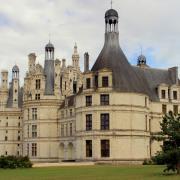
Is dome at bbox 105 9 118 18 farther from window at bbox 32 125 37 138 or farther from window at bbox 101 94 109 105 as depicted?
window at bbox 32 125 37 138

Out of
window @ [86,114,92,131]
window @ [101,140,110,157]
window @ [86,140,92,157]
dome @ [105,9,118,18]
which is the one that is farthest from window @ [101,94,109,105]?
dome @ [105,9,118,18]

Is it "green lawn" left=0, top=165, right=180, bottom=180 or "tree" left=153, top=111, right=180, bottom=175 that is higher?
"tree" left=153, top=111, right=180, bottom=175

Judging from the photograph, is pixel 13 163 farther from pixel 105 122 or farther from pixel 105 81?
pixel 105 81

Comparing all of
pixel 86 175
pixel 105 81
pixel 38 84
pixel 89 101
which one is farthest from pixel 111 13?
pixel 86 175

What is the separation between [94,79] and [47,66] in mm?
20282

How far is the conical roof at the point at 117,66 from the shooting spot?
2584 inches

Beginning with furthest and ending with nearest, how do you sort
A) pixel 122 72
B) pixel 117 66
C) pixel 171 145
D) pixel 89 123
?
1. pixel 117 66
2. pixel 122 72
3. pixel 89 123
4. pixel 171 145

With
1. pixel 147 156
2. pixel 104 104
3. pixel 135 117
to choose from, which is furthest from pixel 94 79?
pixel 147 156

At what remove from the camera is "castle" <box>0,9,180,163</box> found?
64688mm

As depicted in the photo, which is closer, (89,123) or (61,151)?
(89,123)

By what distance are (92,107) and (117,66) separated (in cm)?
716

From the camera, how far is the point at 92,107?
2564 inches

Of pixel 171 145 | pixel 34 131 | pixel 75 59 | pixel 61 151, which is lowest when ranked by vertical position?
pixel 61 151

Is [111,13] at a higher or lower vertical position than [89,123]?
higher
